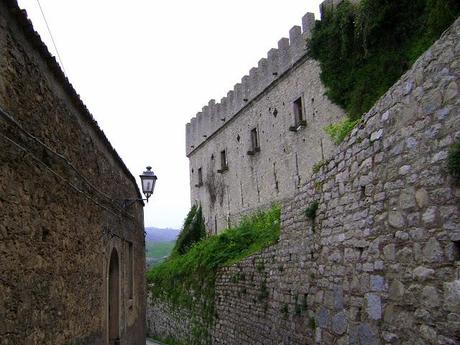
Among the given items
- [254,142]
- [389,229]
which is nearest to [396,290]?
[389,229]

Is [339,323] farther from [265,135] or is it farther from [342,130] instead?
[265,135]

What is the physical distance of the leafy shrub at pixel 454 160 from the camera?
3.91m

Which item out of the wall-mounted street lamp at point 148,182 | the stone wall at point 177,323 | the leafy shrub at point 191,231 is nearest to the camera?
the wall-mounted street lamp at point 148,182

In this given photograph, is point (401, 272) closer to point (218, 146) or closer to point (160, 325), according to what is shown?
point (160, 325)

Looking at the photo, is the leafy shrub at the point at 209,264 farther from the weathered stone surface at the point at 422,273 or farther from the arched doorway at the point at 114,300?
the weathered stone surface at the point at 422,273

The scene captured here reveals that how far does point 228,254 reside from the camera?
13039mm

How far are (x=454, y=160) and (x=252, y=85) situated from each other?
669 inches

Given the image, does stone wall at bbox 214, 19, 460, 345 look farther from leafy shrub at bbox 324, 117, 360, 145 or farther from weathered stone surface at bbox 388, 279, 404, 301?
leafy shrub at bbox 324, 117, 360, 145

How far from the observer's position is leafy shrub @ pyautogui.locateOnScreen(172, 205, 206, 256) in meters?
24.7

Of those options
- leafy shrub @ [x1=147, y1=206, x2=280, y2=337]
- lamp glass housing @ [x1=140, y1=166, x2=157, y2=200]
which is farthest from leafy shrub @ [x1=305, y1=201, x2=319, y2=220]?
leafy shrub @ [x1=147, y1=206, x2=280, y2=337]

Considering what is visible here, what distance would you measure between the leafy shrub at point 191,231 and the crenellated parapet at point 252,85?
411 centimetres

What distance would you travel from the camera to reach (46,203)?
460 centimetres

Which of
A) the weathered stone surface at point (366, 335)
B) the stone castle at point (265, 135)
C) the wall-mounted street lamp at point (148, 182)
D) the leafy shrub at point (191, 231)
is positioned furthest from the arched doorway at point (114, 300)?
the leafy shrub at point (191, 231)

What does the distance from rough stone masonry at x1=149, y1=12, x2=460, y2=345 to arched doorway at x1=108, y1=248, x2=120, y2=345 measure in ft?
9.98
